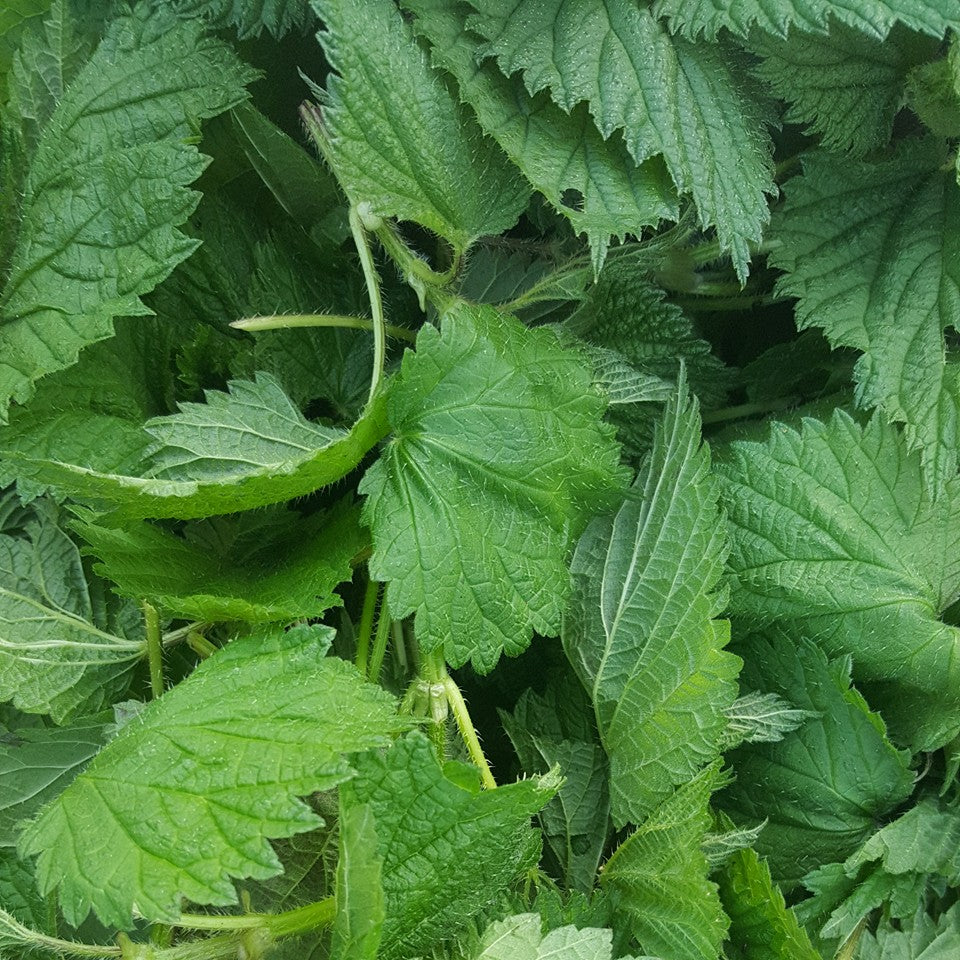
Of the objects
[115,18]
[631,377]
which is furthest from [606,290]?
[115,18]

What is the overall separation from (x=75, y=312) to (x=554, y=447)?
1.32 feet

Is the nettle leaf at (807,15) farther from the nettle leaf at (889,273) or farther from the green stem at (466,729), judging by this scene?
the green stem at (466,729)

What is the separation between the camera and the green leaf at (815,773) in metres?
0.91

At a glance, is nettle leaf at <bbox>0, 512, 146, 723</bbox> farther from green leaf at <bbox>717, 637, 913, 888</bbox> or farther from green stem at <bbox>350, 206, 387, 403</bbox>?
green leaf at <bbox>717, 637, 913, 888</bbox>

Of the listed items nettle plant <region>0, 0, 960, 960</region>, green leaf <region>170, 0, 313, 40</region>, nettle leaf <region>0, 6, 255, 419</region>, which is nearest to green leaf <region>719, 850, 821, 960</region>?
nettle plant <region>0, 0, 960, 960</region>

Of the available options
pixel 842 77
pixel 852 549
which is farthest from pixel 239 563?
pixel 842 77

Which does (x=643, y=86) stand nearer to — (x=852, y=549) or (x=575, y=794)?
(x=852, y=549)

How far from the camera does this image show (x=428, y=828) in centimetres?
71

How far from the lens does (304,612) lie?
2.47ft

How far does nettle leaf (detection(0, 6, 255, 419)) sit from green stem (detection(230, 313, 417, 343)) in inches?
3.4

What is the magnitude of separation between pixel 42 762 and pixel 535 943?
46 cm

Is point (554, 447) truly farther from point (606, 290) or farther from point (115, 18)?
point (115, 18)

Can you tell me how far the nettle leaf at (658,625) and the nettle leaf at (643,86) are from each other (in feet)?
0.56

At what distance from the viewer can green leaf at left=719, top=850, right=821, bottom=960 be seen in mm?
824
